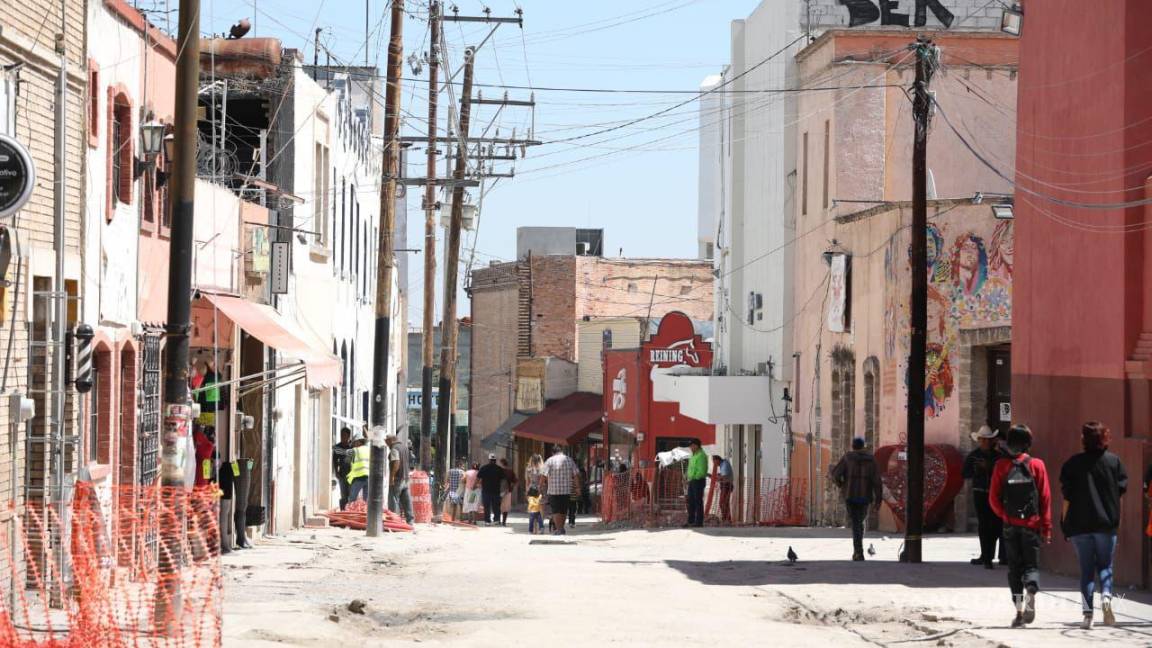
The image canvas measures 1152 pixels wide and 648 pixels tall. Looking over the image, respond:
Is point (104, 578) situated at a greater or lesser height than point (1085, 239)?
lesser


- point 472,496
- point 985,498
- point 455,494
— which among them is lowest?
point 455,494

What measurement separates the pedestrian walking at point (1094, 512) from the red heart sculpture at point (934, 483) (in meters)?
12.5

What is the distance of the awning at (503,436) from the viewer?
219 ft

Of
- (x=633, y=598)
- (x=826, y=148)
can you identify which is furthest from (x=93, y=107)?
(x=826, y=148)

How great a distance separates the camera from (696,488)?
3228 centimetres

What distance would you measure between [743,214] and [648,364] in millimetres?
→ 6544

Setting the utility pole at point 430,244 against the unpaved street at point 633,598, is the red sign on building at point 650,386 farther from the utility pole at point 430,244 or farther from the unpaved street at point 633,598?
the unpaved street at point 633,598

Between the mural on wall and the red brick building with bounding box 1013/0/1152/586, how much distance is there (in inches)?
195

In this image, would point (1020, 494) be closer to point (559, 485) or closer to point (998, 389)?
point (998, 389)

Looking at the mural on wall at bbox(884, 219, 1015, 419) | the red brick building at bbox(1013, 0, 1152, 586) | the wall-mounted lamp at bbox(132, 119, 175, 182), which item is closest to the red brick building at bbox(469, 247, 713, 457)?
the mural on wall at bbox(884, 219, 1015, 419)

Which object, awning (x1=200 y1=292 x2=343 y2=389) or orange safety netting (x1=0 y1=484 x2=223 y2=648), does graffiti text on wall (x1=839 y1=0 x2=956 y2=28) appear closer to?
awning (x1=200 y1=292 x2=343 y2=389)

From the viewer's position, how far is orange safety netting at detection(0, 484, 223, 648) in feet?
41.3

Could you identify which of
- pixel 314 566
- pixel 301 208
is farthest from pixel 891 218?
pixel 314 566

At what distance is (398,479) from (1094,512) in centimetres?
2121
